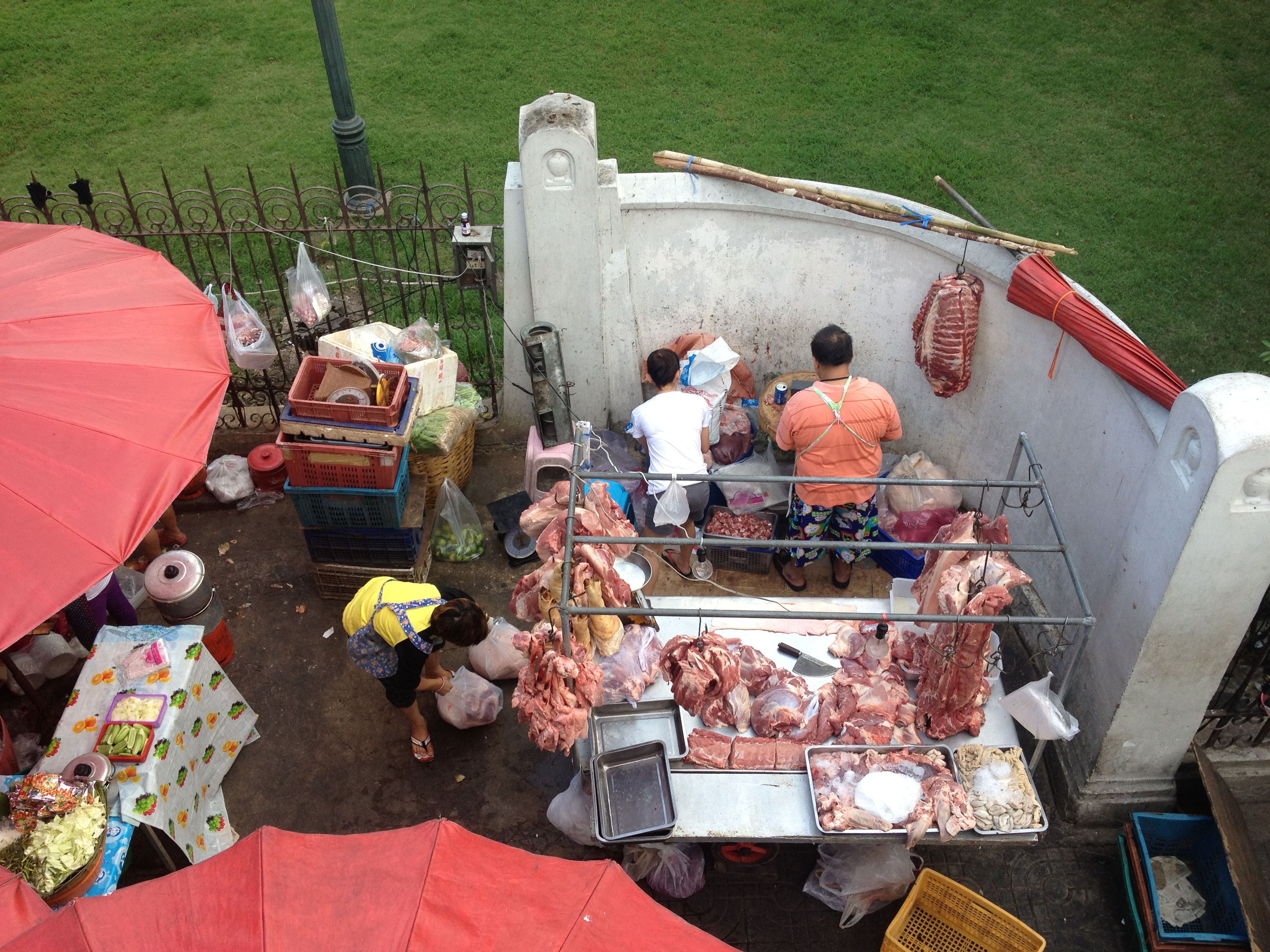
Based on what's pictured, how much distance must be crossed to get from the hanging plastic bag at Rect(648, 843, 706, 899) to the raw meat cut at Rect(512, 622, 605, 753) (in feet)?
2.98

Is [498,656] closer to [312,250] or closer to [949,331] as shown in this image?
[949,331]

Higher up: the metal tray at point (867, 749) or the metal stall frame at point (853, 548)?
the metal stall frame at point (853, 548)

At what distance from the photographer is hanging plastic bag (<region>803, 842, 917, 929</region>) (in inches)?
191

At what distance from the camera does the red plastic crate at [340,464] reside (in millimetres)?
6105

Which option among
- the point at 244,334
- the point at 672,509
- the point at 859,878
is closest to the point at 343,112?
the point at 244,334

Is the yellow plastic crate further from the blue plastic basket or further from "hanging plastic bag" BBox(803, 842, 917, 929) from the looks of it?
the blue plastic basket

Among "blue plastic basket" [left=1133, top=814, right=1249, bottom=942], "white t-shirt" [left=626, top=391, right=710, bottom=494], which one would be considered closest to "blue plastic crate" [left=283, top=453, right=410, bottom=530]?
"white t-shirt" [left=626, top=391, right=710, bottom=494]

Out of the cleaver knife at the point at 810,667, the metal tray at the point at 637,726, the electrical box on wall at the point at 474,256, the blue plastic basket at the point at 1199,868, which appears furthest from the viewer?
the electrical box on wall at the point at 474,256

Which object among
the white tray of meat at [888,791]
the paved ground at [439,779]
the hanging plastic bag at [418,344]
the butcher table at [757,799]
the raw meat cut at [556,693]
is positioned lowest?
the paved ground at [439,779]

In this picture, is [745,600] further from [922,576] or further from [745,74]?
[745,74]

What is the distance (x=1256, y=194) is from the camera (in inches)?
377

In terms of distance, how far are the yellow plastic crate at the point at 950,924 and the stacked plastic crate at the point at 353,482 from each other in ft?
12.4

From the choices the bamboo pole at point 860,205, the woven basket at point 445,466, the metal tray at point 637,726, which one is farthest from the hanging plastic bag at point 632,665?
the bamboo pole at point 860,205

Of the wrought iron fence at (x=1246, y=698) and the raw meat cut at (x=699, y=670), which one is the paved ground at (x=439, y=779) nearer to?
the wrought iron fence at (x=1246, y=698)
